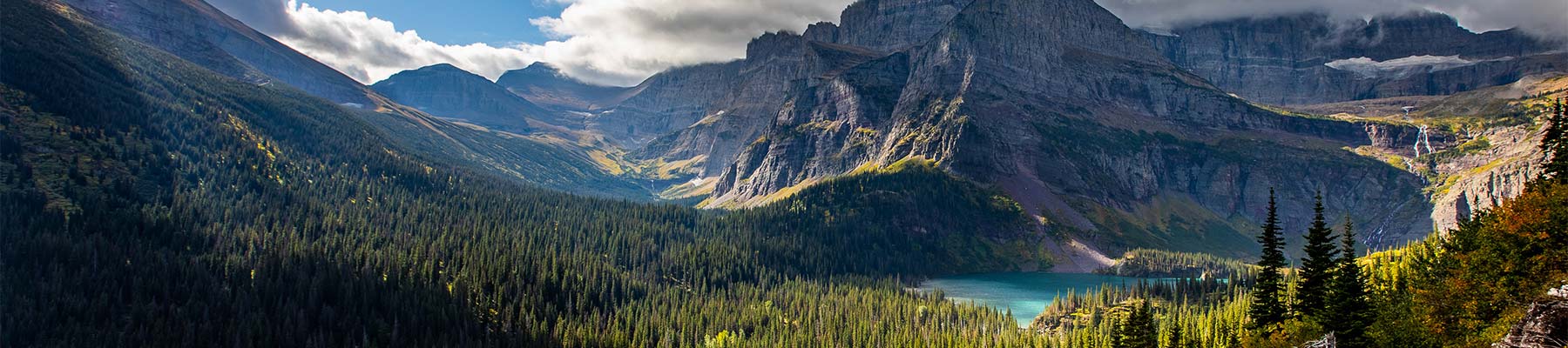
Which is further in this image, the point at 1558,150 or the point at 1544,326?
the point at 1558,150

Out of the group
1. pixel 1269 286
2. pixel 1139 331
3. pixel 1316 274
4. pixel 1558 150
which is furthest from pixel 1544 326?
pixel 1139 331

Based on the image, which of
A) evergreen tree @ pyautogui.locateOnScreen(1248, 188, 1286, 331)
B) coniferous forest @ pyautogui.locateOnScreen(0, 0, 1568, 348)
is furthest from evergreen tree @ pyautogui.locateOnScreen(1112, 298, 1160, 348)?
evergreen tree @ pyautogui.locateOnScreen(1248, 188, 1286, 331)

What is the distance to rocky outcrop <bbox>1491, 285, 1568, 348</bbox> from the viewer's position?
3453 cm

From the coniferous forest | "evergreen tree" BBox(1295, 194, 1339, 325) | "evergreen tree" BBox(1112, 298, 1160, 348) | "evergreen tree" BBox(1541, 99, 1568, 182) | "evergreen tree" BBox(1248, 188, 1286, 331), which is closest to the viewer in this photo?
"evergreen tree" BBox(1541, 99, 1568, 182)

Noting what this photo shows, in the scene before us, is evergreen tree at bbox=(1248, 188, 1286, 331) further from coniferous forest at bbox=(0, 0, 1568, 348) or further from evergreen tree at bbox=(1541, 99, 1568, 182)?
evergreen tree at bbox=(1541, 99, 1568, 182)

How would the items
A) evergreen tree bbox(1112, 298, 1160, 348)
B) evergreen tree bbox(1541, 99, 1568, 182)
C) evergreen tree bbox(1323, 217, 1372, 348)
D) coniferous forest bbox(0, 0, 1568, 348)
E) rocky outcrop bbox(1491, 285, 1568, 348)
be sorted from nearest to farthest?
rocky outcrop bbox(1491, 285, 1568, 348), evergreen tree bbox(1323, 217, 1372, 348), evergreen tree bbox(1541, 99, 1568, 182), coniferous forest bbox(0, 0, 1568, 348), evergreen tree bbox(1112, 298, 1160, 348)

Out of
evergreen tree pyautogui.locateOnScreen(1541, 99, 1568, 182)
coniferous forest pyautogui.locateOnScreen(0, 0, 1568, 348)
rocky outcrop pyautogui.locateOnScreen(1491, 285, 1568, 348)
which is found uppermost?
evergreen tree pyautogui.locateOnScreen(1541, 99, 1568, 182)

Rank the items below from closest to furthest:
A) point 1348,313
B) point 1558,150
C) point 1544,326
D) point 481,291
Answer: point 1544,326 → point 1348,313 → point 1558,150 → point 481,291

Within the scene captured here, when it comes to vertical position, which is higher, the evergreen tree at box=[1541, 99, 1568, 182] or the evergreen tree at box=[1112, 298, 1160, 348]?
the evergreen tree at box=[1541, 99, 1568, 182]

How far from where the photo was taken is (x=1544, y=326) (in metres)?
35.2

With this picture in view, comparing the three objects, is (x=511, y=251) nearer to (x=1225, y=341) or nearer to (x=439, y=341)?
(x=439, y=341)

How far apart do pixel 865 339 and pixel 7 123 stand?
200m

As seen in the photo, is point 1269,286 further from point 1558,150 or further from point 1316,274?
point 1558,150

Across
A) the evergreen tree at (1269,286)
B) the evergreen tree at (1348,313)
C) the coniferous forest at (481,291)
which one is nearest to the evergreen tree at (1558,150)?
the coniferous forest at (481,291)
